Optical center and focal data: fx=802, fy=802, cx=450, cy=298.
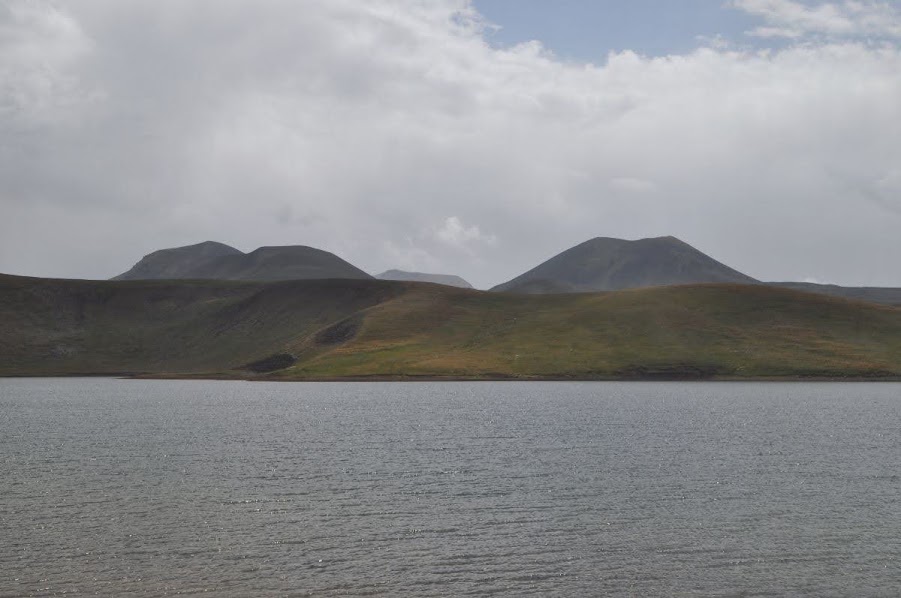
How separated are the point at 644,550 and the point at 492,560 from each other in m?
7.68

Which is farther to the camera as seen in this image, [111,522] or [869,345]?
[869,345]

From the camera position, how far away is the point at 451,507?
4709 cm

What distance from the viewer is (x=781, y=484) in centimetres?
5509

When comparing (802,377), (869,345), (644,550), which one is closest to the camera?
(644,550)

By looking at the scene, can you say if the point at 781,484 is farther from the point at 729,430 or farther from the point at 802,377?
the point at 802,377

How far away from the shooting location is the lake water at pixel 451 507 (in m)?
34.2

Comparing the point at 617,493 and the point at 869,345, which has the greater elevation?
the point at 869,345

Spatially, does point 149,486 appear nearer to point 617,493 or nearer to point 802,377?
point 617,493

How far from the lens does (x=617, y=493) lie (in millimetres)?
51219

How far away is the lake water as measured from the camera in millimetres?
34250

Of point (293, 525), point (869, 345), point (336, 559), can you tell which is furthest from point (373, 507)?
point (869, 345)

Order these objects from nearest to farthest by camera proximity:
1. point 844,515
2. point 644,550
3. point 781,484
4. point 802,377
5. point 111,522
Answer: point 644,550, point 111,522, point 844,515, point 781,484, point 802,377

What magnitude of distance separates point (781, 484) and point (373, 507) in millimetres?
28423

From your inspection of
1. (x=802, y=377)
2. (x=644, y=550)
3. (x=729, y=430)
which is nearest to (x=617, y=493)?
(x=644, y=550)
